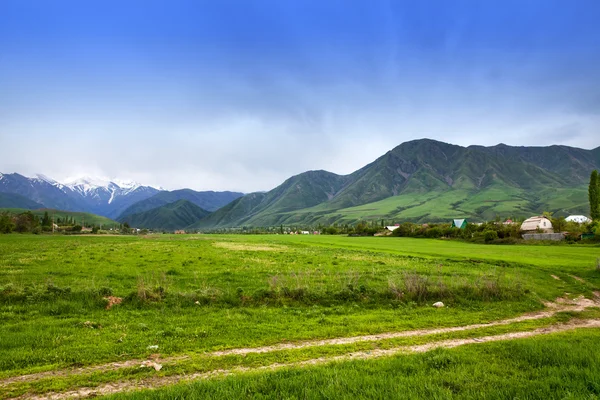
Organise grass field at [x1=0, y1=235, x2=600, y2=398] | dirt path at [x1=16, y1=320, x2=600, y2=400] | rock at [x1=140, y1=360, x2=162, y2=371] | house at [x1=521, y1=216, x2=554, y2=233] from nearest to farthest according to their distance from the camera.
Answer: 1. grass field at [x1=0, y1=235, x2=600, y2=398]
2. dirt path at [x1=16, y1=320, x2=600, y2=400]
3. rock at [x1=140, y1=360, x2=162, y2=371]
4. house at [x1=521, y1=216, x2=554, y2=233]

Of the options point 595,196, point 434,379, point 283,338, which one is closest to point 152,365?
point 283,338

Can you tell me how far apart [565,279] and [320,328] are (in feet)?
101

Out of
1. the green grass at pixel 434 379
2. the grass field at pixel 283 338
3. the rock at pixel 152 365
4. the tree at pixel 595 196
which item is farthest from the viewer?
the tree at pixel 595 196

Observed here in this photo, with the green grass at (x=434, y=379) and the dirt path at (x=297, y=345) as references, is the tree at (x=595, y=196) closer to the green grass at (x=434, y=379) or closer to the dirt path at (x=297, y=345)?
the dirt path at (x=297, y=345)

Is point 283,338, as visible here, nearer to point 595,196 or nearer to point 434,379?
point 434,379

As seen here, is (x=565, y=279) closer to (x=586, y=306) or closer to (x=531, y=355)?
(x=586, y=306)

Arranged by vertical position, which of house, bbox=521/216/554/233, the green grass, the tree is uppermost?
the tree

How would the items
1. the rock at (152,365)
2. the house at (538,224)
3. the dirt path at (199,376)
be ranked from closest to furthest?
the dirt path at (199,376), the rock at (152,365), the house at (538,224)

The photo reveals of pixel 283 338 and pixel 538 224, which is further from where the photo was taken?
pixel 538 224

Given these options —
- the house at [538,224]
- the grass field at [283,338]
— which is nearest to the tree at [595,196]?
the house at [538,224]

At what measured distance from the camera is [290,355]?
12.1m

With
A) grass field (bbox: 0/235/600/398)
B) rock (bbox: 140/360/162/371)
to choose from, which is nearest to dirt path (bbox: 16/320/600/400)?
grass field (bbox: 0/235/600/398)

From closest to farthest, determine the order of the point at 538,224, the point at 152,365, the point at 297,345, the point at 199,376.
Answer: the point at 199,376, the point at 152,365, the point at 297,345, the point at 538,224

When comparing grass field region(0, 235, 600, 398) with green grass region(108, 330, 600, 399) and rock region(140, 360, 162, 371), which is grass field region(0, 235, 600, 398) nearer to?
green grass region(108, 330, 600, 399)
